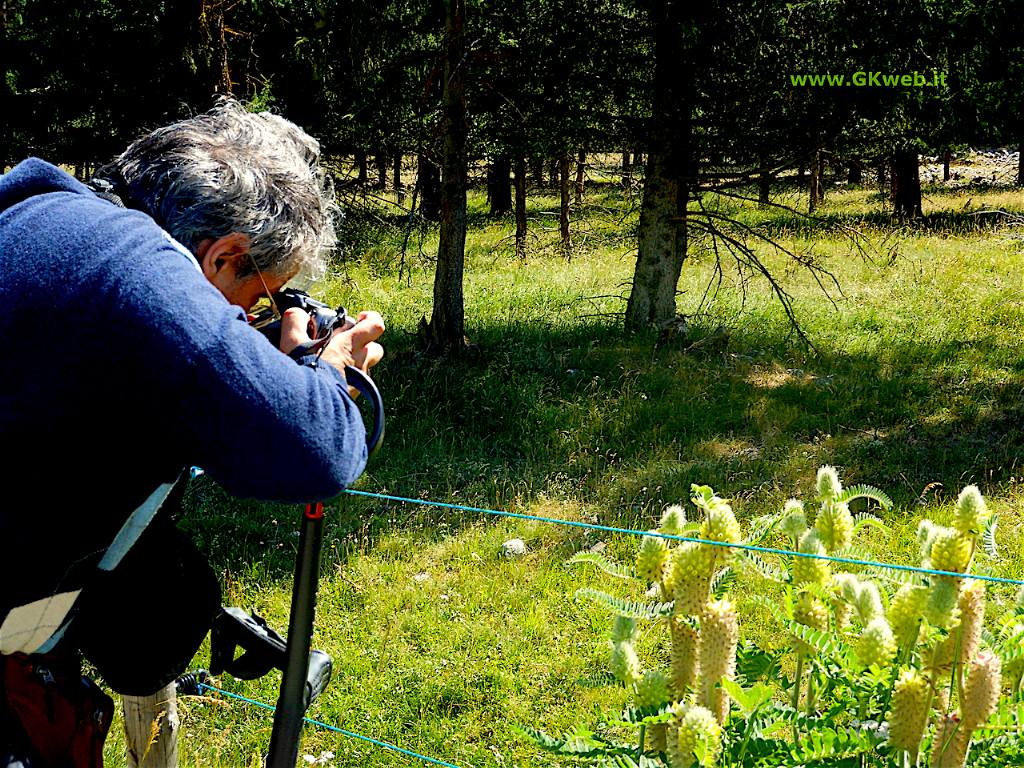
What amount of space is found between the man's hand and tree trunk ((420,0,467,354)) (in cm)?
669

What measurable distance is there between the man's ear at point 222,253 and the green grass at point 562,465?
1251mm

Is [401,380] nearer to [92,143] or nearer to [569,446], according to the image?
[569,446]

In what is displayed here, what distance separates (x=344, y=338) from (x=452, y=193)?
22.5 ft

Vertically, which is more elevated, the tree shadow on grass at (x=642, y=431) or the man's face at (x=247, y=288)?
the man's face at (x=247, y=288)

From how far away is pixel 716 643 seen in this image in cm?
201

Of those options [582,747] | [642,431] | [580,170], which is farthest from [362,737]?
[580,170]

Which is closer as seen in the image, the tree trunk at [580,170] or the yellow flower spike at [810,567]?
the yellow flower spike at [810,567]

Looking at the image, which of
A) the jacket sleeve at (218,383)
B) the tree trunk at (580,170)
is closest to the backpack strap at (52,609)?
the jacket sleeve at (218,383)

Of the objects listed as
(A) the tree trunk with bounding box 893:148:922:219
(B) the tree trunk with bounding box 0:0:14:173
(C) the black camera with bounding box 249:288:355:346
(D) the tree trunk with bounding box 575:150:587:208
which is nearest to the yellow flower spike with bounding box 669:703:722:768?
(C) the black camera with bounding box 249:288:355:346

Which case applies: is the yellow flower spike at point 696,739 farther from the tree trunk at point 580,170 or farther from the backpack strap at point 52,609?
the tree trunk at point 580,170

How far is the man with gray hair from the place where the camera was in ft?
5.29

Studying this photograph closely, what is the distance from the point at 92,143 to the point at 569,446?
9070 mm

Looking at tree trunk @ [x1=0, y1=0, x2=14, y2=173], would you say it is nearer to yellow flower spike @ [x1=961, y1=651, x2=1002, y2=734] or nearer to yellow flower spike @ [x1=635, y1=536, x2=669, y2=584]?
yellow flower spike @ [x1=635, y1=536, x2=669, y2=584]

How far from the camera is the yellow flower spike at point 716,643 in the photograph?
2.00 meters
